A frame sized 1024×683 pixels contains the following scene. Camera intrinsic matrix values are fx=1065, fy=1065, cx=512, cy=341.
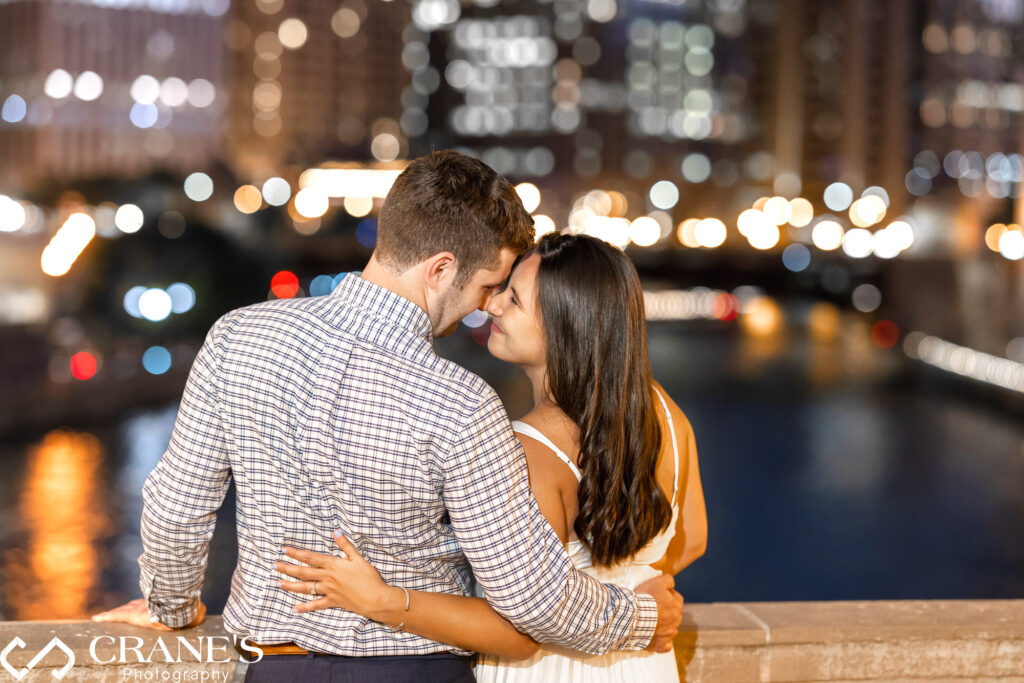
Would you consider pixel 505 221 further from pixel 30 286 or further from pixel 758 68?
pixel 758 68

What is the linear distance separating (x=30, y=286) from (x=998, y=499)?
28.5m

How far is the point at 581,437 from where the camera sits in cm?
235

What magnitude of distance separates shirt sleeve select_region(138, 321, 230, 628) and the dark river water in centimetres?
1053

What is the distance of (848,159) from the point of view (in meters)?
116

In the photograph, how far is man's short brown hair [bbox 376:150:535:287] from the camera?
6.75 feet

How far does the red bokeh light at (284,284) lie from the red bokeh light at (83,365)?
22.9 metres

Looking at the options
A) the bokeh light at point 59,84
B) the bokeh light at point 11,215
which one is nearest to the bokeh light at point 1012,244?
the bokeh light at point 11,215

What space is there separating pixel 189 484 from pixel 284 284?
49.2 m

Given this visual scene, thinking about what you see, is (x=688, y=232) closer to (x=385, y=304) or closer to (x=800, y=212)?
(x=800, y=212)

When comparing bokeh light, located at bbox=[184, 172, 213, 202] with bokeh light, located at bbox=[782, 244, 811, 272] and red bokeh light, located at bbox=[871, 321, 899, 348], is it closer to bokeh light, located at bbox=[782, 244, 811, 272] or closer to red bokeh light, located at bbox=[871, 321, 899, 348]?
bokeh light, located at bbox=[782, 244, 811, 272]

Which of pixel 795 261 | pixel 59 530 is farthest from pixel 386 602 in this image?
pixel 795 261

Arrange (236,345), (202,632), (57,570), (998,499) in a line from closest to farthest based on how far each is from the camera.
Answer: (236,345) < (202,632) < (57,570) < (998,499)

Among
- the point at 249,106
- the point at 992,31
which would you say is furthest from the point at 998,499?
the point at 249,106

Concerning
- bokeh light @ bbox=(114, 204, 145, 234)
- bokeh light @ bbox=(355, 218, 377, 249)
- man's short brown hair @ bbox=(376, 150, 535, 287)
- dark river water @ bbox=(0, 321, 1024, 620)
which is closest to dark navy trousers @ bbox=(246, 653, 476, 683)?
man's short brown hair @ bbox=(376, 150, 535, 287)
